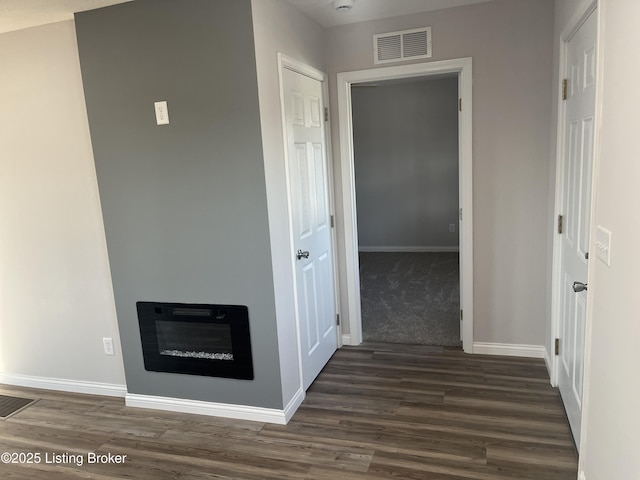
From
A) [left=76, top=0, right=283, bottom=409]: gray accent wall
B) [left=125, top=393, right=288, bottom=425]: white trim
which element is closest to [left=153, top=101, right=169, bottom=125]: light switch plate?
[left=76, top=0, right=283, bottom=409]: gray accent wall

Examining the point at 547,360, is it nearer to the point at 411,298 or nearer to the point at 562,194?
the point at 562,194

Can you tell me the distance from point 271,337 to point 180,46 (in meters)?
1.66

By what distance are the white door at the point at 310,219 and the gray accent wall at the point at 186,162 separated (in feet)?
1.09

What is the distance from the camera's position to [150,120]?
2576mm

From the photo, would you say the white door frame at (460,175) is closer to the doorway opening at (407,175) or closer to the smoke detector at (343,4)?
the smoke detector at (343,4)

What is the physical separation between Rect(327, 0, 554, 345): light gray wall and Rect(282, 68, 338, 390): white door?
1.48ft

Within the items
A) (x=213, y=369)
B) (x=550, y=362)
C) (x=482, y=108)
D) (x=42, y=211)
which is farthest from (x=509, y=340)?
Answer: (x=42, y=211)

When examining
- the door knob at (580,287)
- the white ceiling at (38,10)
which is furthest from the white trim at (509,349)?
the white ceiling at (38,10)

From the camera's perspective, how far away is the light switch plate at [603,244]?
63.2 inches

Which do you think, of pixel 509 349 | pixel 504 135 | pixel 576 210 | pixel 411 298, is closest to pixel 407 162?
pixel 411 298

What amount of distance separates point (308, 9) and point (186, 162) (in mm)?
1256

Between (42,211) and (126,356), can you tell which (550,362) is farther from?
(42,211)

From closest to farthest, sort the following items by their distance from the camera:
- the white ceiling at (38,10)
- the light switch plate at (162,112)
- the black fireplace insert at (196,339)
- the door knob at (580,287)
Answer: the door knob at (580,287) → the white ceiling at (38,10) → the light switch plate at (162,112) → the black fireplace insert at (196,339)

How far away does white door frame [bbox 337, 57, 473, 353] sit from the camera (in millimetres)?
3129
